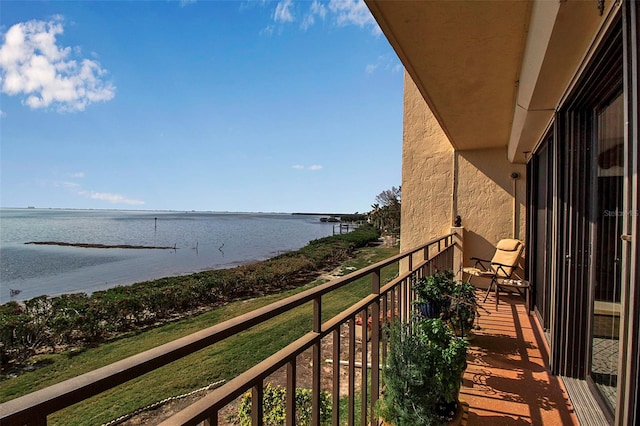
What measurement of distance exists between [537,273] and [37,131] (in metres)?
17.5

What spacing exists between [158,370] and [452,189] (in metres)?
7.26

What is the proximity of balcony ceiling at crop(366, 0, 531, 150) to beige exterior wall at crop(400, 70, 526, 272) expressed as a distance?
1863 millimetres

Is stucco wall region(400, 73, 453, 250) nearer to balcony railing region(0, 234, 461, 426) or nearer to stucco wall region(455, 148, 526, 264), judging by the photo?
stucco wall region(455, 148, 526, 264)

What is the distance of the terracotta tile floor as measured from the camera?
1.96 meters

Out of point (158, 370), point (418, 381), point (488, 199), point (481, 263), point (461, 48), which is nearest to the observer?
point (418, 381)

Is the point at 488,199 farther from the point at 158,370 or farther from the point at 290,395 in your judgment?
the point at 158,370

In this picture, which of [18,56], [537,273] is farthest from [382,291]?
[18,56]

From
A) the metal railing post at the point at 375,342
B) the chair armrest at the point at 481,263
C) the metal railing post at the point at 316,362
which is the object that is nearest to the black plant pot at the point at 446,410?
the metal railing post at the point at 375,342

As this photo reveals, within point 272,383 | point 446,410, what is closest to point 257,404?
point 446,410

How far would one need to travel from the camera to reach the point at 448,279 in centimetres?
295

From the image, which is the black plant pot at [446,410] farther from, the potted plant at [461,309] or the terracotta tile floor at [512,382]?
the potted plant at [461,309]

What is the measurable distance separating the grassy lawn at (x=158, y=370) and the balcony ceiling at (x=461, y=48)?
5437 millimetres

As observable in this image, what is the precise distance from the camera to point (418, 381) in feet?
4.96

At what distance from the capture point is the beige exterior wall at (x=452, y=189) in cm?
512
